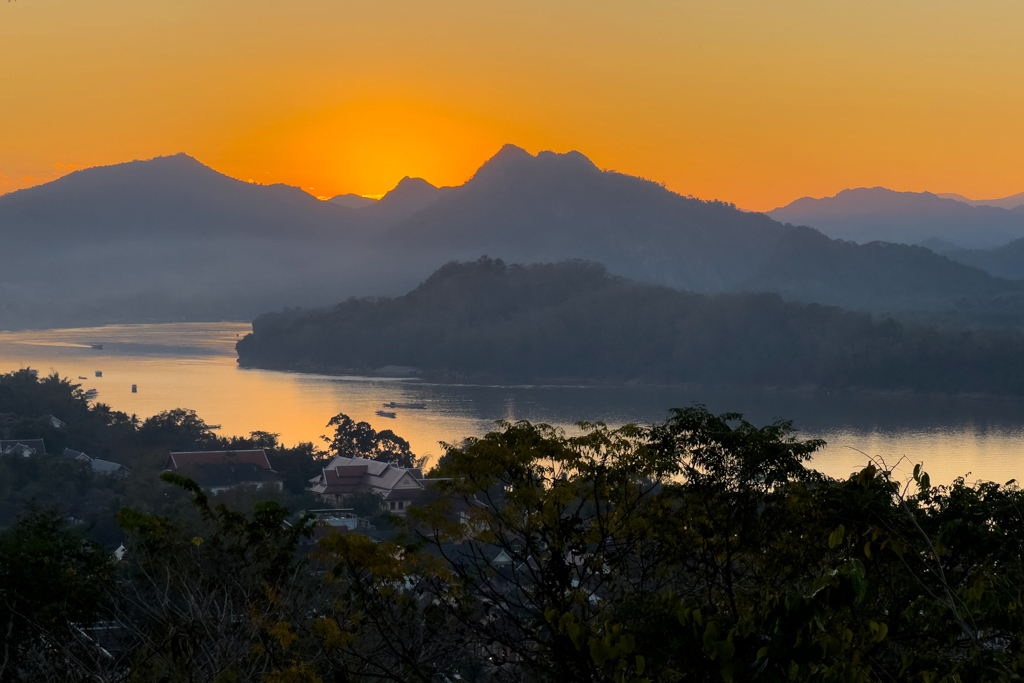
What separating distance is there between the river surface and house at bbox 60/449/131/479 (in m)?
4.47

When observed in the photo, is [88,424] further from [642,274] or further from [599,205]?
[599,205]

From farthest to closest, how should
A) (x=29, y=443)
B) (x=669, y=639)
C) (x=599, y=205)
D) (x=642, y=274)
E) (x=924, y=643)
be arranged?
(x=599, y=205), (x=642, y=274), (x=29, y=443), (x=924, y=643), (x=669, y=639)

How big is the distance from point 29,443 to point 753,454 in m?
17.4

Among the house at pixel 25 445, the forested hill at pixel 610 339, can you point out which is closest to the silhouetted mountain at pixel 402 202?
the forested hill at pixel 610 339

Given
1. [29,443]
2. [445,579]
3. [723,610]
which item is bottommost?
[29,443]

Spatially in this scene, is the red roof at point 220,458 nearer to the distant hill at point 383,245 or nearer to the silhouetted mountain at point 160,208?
the distant hill at point 383,245

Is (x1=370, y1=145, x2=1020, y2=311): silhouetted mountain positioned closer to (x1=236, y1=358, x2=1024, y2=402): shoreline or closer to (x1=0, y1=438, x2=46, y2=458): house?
(x1=236, y1=358, x2=1024, y2=402): shoreline

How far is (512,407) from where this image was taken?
87.7 feet

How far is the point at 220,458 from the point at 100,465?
2966 millimetres

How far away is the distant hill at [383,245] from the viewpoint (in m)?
71.4

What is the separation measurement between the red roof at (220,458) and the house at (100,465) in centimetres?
86

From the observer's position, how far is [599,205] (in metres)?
88.2

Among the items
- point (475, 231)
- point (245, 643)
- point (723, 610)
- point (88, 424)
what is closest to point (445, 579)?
point (245, 643)

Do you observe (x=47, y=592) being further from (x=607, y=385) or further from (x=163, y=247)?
(x=163, y=247)
